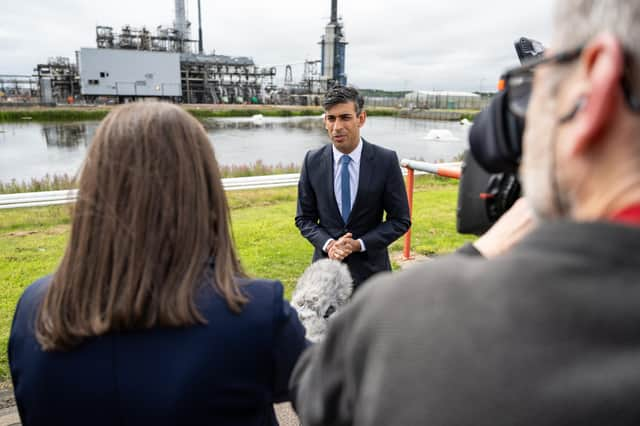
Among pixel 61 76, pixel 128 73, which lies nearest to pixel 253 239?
pixel 128 73

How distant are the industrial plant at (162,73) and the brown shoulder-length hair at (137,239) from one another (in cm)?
5471

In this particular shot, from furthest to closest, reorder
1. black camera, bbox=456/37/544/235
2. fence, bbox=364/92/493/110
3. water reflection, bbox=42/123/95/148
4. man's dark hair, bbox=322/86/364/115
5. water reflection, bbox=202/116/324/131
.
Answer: fence, bbox=364/92/493/110, water reflection, bbox=202/116/324/131, water reflection, bbox=42/123/95/148, man's dark hair, bbox=322/86/364/115, black camera, bbox=456/37/544/235

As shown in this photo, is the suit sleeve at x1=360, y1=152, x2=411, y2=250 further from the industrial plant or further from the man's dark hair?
the industrial plant

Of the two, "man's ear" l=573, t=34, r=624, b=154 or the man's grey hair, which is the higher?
the man's grey hair

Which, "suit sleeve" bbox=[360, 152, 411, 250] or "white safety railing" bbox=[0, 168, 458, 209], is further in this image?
"white safety railing" bbox=[0, 168, 458, 209]

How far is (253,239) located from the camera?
6316mm

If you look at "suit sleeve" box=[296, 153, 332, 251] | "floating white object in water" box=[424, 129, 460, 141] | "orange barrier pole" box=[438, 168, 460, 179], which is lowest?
"floating white object in water" box=[424, 129, 460, 141]

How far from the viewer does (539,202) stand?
75 centimetres

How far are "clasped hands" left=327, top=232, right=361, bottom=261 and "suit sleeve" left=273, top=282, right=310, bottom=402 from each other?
1.79 metres

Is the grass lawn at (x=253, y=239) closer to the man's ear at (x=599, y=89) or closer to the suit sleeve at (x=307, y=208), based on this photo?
the suit sleeve at (x=307, y=208)

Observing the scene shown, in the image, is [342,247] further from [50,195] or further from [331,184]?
[50,195]

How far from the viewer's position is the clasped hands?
2947 millimetres

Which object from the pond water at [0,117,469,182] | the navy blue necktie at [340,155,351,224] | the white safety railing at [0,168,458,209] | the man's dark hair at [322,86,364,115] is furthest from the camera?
the pond water at [0,117,469,182]

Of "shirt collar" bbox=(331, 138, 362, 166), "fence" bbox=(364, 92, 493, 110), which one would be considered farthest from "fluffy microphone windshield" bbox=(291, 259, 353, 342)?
"fence" bbox=(364, 92, 493, 110)
